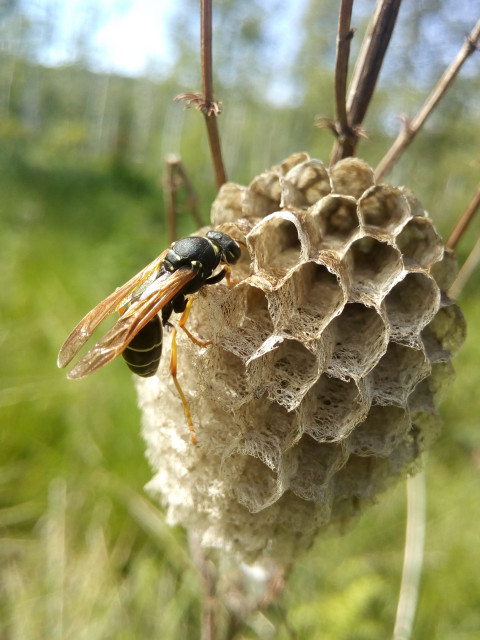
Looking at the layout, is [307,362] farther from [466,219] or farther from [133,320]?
[466,219]

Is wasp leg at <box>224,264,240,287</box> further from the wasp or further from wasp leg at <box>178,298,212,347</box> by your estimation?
wasp leg at <box>178,298,212,347</box>

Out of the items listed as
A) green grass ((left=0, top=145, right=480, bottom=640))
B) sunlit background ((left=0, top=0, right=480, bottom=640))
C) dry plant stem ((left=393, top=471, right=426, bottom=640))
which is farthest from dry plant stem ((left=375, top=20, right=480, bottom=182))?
green grass ((left=0, top=145, right=480, bottom=640))

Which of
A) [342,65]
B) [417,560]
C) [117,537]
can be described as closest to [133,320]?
[342,65]

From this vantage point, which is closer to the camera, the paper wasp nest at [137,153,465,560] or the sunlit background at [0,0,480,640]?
the paper wasp nest at [137,153,465,560]

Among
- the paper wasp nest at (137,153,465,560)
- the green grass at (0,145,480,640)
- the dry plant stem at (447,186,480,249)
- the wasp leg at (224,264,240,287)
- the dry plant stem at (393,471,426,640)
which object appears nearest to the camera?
the paper wasp nest at (137,153,465,560)

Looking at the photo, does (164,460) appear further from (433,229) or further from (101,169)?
(101,169)

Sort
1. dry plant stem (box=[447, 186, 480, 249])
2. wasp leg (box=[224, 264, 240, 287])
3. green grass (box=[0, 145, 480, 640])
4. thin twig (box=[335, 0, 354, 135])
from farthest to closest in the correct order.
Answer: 1. green grass (box=[0, 145, 480, 640])
2. dry plant stem (box=[447, 186, 480, 249])
3. wasp leg (box=[224, 264, 240, 287])
4. thin twig (box=[335, 0, 354, 135])

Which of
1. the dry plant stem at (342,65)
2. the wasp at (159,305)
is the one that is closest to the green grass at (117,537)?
the wasp at (159,305)
